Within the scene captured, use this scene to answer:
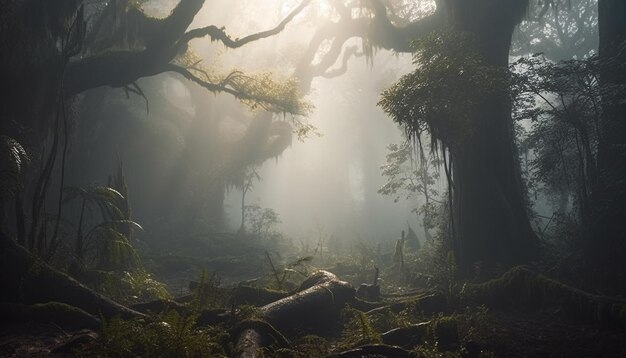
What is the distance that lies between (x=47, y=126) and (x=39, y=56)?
1895 millimetres

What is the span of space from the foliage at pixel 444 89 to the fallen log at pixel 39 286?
722 cm

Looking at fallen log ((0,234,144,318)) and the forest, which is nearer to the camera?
the forest

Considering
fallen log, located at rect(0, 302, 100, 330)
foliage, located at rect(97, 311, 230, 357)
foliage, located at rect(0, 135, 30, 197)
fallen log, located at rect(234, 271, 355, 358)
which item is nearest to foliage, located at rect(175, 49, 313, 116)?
foliage, located at rect(0, 135, 30, 197)

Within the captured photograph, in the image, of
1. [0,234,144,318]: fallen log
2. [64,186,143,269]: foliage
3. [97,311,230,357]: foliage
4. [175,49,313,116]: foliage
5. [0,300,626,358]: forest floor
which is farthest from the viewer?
[175,49,313,116]: foliage

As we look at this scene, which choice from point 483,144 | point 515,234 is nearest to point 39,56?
point 483,144

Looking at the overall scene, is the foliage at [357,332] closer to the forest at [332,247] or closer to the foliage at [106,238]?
the forest at [332,247]

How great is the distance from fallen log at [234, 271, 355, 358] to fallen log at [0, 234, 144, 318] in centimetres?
208

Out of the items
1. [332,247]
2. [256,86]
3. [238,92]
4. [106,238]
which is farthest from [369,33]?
[106,238]

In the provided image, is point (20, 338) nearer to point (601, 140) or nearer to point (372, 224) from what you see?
point (601, 140)

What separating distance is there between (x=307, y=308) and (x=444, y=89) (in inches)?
234

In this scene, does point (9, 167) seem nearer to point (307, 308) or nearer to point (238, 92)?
point (307, 308)

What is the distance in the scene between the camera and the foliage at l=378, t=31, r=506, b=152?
9531mm

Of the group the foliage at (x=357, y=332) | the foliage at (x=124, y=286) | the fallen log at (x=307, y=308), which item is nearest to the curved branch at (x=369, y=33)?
the fallen log at (x=307, y=308)

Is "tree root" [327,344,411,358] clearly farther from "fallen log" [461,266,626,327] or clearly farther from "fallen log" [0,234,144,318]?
"fallen log" [461,266,626,327]
